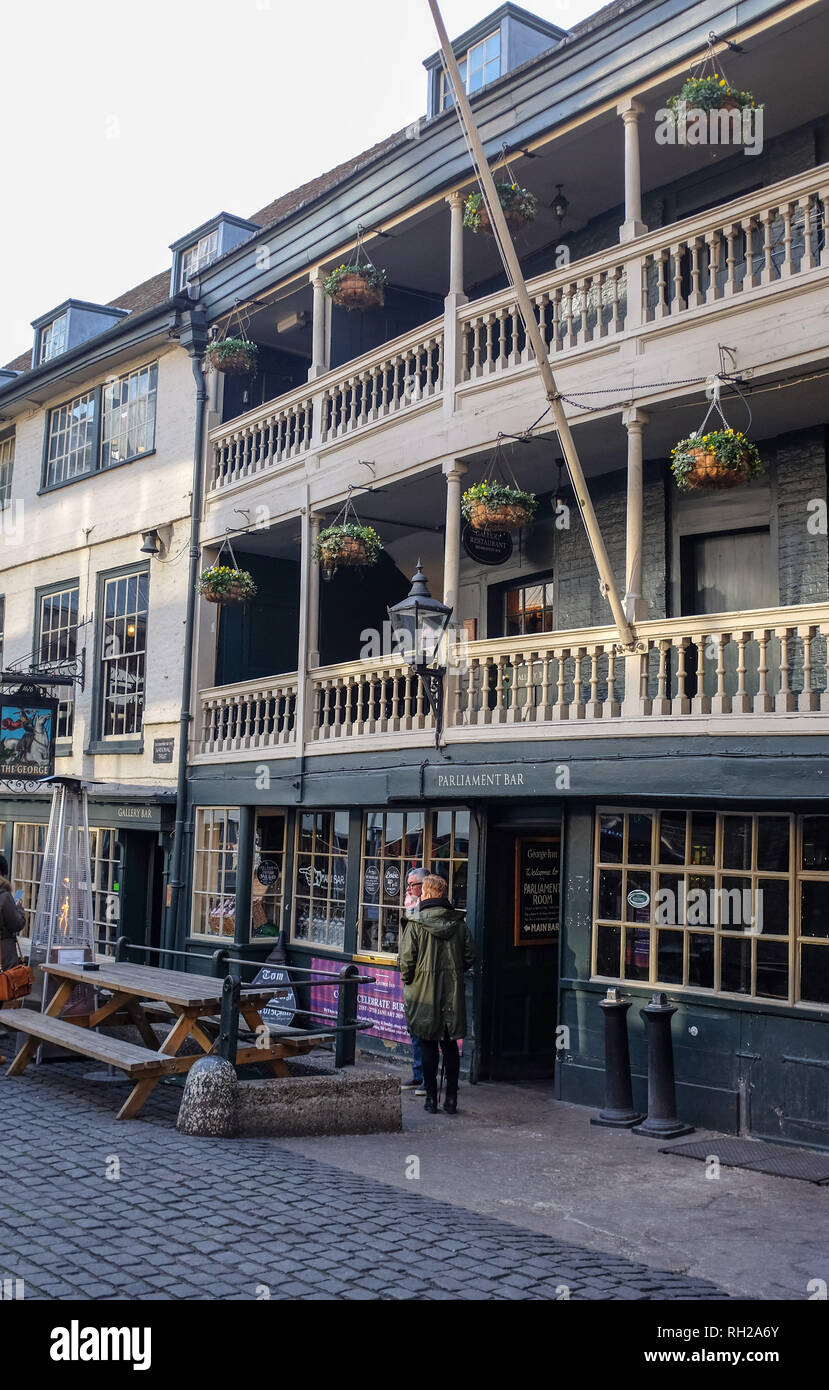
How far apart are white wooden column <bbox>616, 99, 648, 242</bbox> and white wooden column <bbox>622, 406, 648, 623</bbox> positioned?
1518 mm

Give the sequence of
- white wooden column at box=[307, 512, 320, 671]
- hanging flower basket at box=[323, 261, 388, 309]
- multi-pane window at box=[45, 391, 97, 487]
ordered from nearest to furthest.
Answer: hanging flower basket at box=[323, 261, 388, 309] < white wooden column at box=[307, 512, 320, 671] < multi-pane window at box=[45, 391, 97, 487]

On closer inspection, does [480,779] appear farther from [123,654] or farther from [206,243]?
[206,243]

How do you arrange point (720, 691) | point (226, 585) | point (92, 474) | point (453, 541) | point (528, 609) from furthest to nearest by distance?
point (92, 474) → point (226, 585) → point (528, 609) → point (453, 541) → point (720, 691)

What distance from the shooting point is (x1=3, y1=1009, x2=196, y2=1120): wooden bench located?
8.08m

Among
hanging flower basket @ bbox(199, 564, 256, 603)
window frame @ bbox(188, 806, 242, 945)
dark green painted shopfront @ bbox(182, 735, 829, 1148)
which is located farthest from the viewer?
window frame @ bbox(188, 806, 242, 945)


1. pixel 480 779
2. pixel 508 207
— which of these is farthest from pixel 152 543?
pixel 480 779

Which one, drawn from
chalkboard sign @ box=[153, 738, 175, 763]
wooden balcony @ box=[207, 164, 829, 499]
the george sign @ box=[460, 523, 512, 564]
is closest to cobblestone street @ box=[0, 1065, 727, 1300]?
the george sign @ box=[460, 523, 512, 564]

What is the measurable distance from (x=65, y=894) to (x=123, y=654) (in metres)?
6.49

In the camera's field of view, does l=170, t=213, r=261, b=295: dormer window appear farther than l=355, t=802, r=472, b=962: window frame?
Yes

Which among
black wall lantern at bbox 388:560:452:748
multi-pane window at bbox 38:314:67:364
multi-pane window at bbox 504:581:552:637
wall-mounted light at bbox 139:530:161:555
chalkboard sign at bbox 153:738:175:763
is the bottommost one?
chalkboard sign at bbox 153:738:175:763

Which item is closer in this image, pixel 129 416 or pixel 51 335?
pixel 129 416

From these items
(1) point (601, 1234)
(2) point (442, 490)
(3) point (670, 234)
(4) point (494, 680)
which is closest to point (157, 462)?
(2) point (442, 490)

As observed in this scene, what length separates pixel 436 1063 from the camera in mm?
9672

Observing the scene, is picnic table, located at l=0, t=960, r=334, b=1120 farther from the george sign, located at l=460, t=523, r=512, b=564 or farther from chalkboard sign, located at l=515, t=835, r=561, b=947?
the george sign, located at l=460, t=523, r=512, b=564
